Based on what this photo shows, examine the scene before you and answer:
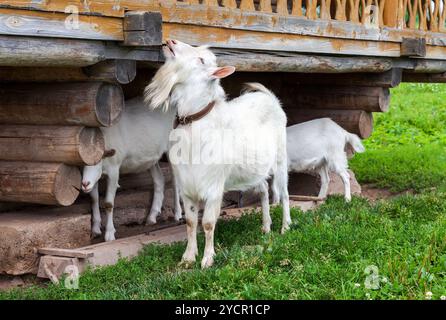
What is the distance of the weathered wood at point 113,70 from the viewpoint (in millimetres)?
6758

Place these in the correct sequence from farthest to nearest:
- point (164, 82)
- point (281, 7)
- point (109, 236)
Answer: point (281, 7), point (109, 236), point (164, 82)

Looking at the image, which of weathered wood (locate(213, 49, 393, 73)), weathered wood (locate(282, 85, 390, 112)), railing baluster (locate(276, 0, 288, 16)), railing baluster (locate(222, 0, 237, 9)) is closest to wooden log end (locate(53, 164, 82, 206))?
weathered wood (locate(213, 49, 393, 73))

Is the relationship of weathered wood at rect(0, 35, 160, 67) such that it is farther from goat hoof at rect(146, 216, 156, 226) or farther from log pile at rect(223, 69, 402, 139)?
log pile at rect(223, 69, 402, 139)

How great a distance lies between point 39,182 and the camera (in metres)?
7.30

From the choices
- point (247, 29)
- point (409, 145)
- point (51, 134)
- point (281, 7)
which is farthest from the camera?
point (409, 145)

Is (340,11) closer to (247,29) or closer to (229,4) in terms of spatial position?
(247,29)

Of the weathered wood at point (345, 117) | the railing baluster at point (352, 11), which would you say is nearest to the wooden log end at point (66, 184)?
the railing baluster at point (352, 11)

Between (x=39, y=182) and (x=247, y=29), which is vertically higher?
(x=247, y=29)

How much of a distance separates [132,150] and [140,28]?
2.21m

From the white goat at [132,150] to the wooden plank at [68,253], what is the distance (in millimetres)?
957

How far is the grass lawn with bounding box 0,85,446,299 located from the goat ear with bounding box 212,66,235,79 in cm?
151

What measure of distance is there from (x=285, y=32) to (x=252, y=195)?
309 cm

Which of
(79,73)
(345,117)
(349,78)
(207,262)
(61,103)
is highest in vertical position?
(79,73)

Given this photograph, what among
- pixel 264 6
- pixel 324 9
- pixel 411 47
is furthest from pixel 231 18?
pixel 411 47
